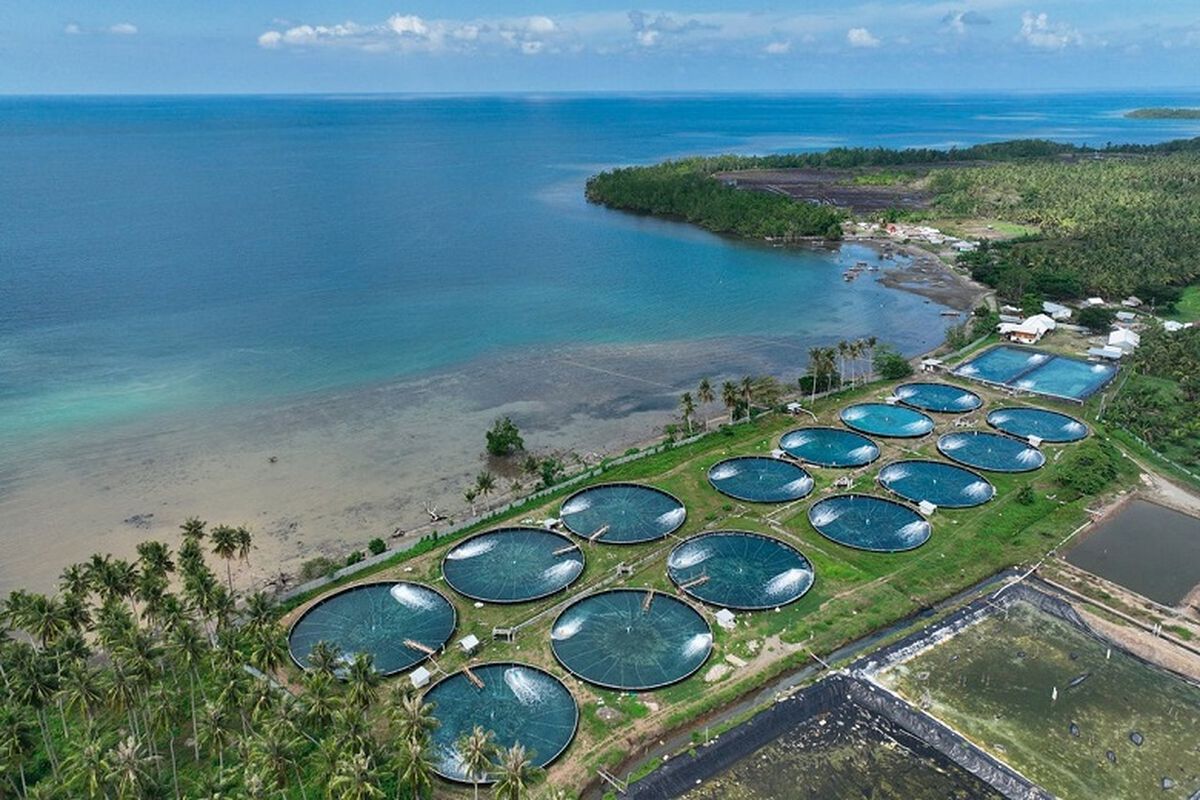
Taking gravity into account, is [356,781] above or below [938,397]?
above

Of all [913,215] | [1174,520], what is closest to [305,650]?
[1174,520]

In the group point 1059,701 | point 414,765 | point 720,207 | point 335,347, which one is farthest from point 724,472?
point 720,207

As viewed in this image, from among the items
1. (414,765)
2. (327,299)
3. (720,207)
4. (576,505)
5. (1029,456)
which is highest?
(720,207)

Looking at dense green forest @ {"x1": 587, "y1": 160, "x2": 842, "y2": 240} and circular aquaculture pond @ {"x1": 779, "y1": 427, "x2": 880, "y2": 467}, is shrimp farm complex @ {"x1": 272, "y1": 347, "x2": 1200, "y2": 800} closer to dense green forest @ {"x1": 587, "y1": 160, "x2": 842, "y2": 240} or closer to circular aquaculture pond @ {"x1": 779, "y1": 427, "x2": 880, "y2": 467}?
circular aquaculture pond @ {"x1": 779, "y1": 427, "x2": 880, "y2": 467}

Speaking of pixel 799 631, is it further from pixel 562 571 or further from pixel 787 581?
pixel 562 571

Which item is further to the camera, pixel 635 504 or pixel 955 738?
pixel 635 504

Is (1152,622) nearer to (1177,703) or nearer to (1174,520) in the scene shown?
(1177,703)
